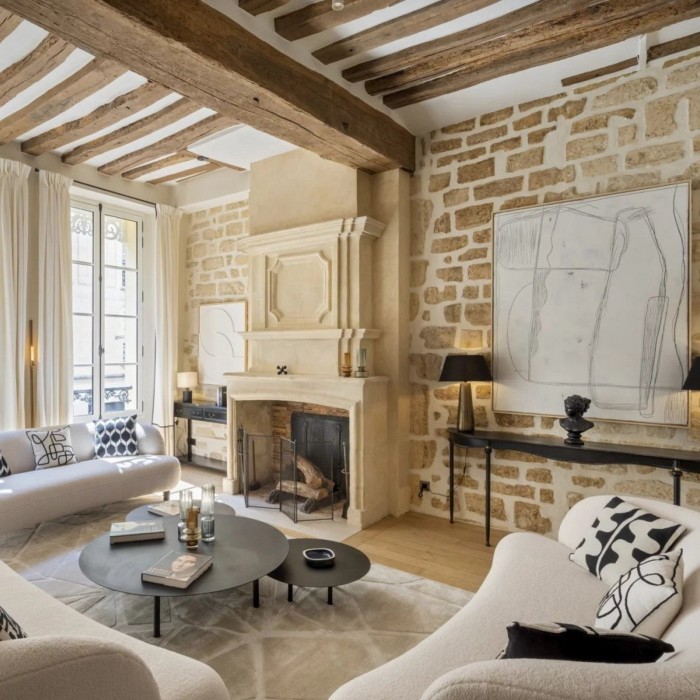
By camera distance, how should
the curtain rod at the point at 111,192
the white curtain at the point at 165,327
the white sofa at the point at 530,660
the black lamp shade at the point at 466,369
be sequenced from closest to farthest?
the white sofa at the point at 530,660
the black lamp shade at the point at 466,369
the curtain rod at the point at 111,192
the white curtain at the point at 165,327

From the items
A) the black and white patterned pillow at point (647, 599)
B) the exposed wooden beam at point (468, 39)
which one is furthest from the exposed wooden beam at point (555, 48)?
the black and white patterned pillow at point (647, 599)

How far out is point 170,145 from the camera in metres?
4.57

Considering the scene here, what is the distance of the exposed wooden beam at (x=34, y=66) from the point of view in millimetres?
3172

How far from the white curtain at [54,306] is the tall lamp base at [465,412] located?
12.3 ft

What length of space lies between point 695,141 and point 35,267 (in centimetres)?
540

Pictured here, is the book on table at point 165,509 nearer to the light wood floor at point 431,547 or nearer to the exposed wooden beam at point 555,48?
the light wood floor at point 431,547

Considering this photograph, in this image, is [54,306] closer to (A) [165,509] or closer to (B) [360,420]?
(A) [165,509]

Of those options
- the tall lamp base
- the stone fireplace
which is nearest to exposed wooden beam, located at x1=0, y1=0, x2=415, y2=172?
the stone fireplace

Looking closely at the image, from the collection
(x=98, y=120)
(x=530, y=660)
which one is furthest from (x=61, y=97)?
Answer: (x=530, y=660)

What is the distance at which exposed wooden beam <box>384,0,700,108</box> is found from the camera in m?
2.73

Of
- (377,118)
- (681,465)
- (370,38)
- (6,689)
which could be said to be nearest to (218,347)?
(377,118)

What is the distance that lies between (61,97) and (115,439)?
2.79 meters

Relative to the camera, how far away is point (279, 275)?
14.8 ft

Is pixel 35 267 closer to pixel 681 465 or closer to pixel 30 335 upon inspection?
pixel 30 335
